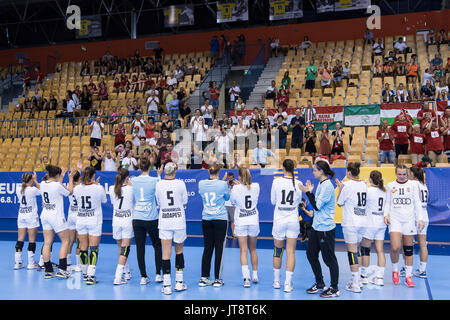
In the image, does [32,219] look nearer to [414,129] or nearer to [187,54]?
[414,129]

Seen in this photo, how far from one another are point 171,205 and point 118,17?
24.1m

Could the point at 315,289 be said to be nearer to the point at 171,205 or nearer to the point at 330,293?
the point at 330,293

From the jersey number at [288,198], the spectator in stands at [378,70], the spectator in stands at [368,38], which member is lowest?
the jersey number at [288,198]

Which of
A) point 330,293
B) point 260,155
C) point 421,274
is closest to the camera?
point 330,293

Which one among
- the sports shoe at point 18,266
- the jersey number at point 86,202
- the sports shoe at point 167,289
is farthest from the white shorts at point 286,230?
the sports shoe at point 18,266

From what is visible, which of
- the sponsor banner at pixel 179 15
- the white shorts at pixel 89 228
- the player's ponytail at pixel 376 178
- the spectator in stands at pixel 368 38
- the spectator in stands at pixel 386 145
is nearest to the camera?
the player's ponytail at pixel 376 178

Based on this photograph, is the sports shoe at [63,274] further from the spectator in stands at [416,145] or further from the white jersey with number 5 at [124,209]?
the spectator in stands at [416,145]

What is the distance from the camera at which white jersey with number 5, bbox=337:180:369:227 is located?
7.83 metres

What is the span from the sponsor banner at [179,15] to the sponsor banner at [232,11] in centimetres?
192

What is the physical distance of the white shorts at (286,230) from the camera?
773 cm

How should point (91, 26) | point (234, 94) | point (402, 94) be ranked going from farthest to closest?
1. point (91, 26)
2. point (234, 94)
3. point (402, 94)

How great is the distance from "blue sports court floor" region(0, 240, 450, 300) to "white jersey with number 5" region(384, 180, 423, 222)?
1241 millimetres

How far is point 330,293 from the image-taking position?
738 cm

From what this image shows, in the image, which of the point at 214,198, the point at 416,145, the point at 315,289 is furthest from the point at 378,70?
the point at 315,289
